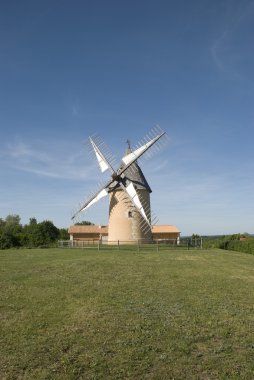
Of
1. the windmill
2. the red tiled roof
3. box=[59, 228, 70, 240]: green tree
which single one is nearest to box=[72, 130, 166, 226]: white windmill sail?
the windmill

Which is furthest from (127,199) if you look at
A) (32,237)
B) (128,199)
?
(32,237)

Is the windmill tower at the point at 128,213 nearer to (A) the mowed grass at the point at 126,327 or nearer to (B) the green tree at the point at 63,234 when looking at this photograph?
(A) the mowed grass at the point at 126,327

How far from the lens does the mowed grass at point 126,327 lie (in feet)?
21.7

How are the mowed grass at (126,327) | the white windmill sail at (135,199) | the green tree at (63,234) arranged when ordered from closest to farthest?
the mowed grass at (126,327)
the white windmill sail at (135,199)
the green tree at (63,234)

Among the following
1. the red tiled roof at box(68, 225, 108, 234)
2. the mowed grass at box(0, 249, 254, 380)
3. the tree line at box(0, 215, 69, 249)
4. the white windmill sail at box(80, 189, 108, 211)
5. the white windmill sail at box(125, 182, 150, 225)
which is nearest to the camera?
the mowed grass at box(0, 249, 254, 380)

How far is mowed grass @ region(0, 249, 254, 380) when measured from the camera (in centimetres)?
661

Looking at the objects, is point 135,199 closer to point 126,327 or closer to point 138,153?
point 138,153

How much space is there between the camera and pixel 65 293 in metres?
12.7

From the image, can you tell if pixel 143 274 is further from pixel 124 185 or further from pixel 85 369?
pixel 124 185

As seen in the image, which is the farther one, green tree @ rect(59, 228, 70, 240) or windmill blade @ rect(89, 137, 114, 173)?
green tree @ rect(59, 228, 70, 240)

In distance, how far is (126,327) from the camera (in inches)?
348

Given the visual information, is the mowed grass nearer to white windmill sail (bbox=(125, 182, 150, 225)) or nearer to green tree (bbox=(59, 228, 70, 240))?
white windmill sail (bbox=(125, 182, 150, 225))

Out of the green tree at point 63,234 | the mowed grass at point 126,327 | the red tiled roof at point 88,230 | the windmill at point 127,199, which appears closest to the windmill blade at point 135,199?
the windmill at point 127,199

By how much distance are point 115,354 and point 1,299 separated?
5.61 m
